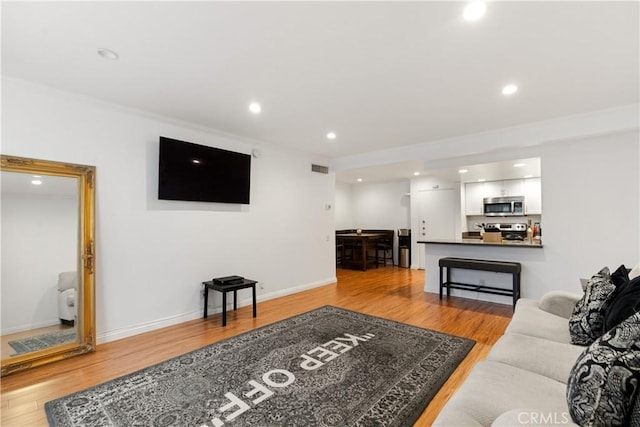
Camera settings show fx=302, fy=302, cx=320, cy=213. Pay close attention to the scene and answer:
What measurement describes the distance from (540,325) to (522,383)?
3.55ft

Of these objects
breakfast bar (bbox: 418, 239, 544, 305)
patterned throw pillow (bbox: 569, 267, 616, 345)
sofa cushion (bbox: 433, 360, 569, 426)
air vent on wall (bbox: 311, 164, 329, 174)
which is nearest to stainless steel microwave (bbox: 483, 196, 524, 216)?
breakfast bar (bbox: 418, 239, 544, 305)

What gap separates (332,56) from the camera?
7.87 feet

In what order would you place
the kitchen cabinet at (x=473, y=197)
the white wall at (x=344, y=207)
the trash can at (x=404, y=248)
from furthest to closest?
1. the white wall at (x=344, y=207)
2. the trash can at (x=404, y=248)
3. the kitchen cabinet at (x=473, y=197)

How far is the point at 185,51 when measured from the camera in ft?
7.64

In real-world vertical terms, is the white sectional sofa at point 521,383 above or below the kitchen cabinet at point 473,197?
below

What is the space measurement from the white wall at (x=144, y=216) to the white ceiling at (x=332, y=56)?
0.95ft

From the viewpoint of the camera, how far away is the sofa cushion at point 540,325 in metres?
2.15

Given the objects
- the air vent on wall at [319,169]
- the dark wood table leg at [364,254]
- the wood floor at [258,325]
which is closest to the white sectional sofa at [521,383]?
the wood floor at [258,325]

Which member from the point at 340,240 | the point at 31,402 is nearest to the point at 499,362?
the point at 31,402

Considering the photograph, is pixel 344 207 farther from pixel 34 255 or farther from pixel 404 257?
pixel 34 255

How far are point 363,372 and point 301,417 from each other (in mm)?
751

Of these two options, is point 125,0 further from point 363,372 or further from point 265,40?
point 363,372

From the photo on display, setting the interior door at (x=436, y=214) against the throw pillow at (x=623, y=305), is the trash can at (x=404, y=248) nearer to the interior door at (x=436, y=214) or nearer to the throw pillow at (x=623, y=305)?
the interior door at (x=436, y=214)

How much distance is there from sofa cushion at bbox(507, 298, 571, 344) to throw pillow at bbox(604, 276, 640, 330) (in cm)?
37
